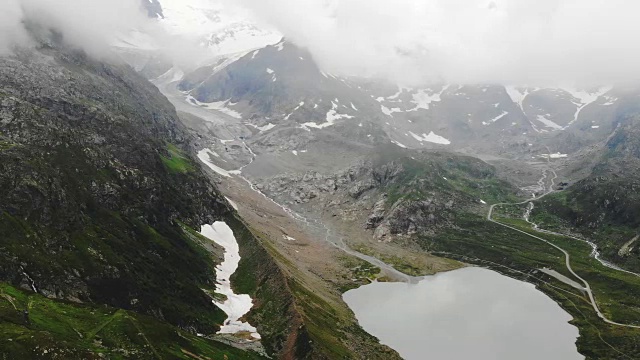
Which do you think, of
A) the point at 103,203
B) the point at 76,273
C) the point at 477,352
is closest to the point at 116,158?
the point at 103,203

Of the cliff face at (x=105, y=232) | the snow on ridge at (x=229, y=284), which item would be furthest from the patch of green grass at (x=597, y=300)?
the cliff face at (x=105, y=232)

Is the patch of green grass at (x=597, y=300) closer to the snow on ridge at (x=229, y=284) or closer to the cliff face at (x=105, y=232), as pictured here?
the snow on ridge at (x=229, y=284)

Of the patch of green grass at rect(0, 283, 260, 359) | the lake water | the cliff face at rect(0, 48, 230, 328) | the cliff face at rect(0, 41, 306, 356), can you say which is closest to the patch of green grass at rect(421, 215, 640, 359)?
the lake water

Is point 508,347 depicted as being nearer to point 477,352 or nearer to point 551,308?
point 477,352

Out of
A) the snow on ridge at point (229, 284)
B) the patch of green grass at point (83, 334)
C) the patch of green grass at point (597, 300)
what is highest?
the patch of green grass at point (597, 300)

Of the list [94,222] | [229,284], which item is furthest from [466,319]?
[94,222]

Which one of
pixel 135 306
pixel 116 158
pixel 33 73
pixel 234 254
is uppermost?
pixel 33 73

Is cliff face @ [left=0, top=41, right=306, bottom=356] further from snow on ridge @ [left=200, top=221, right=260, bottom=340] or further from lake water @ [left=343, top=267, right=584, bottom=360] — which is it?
lake water @ [left=343, top=267, right=584, bottom=360]
